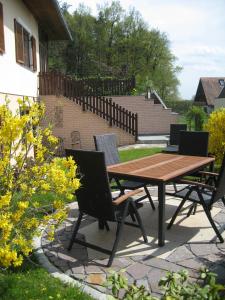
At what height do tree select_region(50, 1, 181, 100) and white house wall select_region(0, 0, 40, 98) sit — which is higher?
tree select_region(50, 1, 181, 100)

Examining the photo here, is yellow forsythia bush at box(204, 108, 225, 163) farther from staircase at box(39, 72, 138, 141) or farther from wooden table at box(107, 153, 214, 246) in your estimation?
staircase at box(39, 72, 138, 141)

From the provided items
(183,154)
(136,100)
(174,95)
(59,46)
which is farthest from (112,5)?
(183,154)

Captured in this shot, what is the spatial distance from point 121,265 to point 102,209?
2.02 ft

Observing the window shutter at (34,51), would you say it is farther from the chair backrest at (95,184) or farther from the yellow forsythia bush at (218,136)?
the chair backrest at (95,184)

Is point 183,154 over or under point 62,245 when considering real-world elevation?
over

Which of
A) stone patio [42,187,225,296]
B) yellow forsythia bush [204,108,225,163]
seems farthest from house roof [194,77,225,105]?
stone patio [42,187,225,296]

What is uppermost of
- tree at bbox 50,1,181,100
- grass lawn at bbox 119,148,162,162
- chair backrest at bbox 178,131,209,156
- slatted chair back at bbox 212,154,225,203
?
tree at bbox 50,1,181,100

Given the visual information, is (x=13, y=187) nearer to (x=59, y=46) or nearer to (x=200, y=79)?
(x=59, y=46)

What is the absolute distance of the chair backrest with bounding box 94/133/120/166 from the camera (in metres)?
5.39

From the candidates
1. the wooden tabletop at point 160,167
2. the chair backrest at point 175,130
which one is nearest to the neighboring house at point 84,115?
the chair backrest at point 175,130

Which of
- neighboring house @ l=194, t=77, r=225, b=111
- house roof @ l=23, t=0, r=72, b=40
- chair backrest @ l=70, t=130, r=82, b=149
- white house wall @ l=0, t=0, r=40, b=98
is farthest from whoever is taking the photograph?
neighboring house @ l=194, t=77, r=225, b=111

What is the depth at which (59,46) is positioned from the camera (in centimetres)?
3241

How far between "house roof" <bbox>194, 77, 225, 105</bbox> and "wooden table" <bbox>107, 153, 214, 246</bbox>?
160ft

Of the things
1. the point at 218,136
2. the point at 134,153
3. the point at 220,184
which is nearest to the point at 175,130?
the point at 134,153
